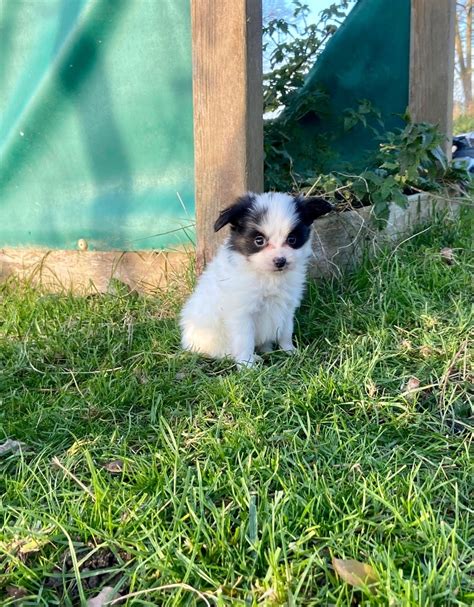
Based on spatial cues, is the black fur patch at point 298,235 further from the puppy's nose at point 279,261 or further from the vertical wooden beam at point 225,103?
the vertical wooden beam at point 225,103

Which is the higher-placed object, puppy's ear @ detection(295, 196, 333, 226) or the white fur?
puppy's ear @ detection(295, 196, 333, 226)

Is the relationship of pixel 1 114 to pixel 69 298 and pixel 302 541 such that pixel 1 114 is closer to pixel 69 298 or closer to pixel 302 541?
pixel 69 298

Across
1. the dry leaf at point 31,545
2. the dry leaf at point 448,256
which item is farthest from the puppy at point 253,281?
the dry leaf at point 31,545

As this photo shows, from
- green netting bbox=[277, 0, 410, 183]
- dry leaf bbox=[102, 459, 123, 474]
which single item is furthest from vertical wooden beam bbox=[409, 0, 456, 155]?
dry leaf bbox=[102, 459, 123, 474]

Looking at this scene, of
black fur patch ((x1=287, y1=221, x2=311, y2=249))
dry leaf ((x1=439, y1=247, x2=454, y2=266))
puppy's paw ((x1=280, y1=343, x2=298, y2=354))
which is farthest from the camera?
dry leaf ((x1=439, y1=247, x2=454, y2=266))

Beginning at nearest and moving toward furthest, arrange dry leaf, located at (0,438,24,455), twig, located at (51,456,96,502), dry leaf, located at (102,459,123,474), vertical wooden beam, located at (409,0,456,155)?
twig, located at (51,456,96,502) < dry leaf, located at (102,459,123,474) < dry leaf, located at (0,438,24,455) < vertical wooden beam, located at (409,0,456,155)

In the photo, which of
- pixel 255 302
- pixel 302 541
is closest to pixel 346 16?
pixel 255 302

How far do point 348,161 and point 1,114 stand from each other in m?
2.75

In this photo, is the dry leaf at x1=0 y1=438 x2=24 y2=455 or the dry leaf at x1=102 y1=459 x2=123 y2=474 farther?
the dry leaf at x1=0 y1=438 x2=24 y2=455

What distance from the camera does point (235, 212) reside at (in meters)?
3.05

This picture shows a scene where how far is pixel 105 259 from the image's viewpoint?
166 inches

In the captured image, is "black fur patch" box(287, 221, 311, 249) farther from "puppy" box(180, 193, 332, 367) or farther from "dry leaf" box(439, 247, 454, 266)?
"dry leaf" box(439, 247, 454, 266)

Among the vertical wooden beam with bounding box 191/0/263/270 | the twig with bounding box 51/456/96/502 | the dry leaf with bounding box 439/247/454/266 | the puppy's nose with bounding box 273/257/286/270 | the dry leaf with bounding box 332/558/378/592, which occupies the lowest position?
the twig with bounding box 51/456/96/502

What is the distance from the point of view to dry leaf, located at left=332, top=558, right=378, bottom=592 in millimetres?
1473
